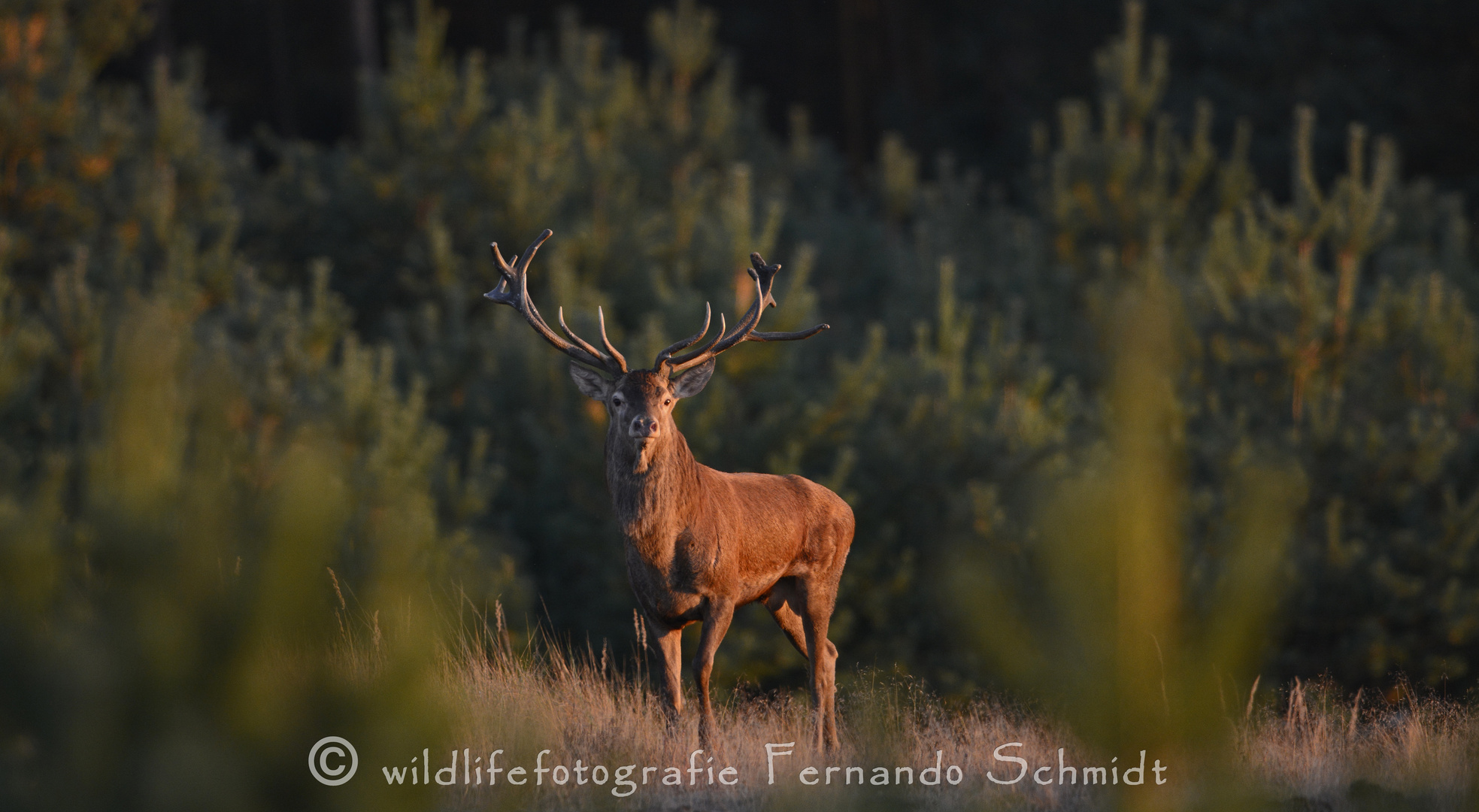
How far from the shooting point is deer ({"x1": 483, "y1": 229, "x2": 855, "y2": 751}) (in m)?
4.78

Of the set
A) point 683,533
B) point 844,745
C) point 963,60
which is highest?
point 963,60

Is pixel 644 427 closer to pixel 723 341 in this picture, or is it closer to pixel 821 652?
pixel 723 341

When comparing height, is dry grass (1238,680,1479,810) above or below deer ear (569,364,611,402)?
below

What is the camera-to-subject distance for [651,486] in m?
4.78

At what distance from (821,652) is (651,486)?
1.13 metres

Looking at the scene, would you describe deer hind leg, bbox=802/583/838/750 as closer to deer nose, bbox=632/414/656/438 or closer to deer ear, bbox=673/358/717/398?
deer ear, bbox=673/358/717/398

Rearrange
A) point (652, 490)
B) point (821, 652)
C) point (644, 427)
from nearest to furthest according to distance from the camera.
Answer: point (644, 427), point (652, 490), point (821, 652)

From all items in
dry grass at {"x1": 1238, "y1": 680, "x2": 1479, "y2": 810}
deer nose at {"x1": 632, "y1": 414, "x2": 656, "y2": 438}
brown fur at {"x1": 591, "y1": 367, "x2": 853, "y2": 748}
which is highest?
deer nose at {"x1": 632, "y1": 414, "x2": 656, "y2": 438}

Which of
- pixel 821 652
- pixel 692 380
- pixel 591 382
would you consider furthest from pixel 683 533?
pixel 821 652

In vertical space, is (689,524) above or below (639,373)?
below

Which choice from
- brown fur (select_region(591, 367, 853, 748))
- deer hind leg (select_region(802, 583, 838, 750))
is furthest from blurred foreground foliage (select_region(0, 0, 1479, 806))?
brown fur (select_region(591, 367, 853, 748))

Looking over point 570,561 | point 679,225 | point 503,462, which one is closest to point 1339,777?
point 570,561

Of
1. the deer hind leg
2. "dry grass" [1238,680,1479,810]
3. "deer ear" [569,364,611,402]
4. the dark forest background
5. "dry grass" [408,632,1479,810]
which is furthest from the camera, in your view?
the dark forest background

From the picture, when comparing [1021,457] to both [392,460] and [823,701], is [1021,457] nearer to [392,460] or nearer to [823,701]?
[392,460]
